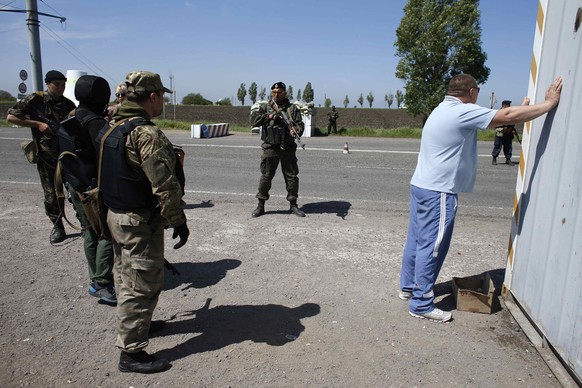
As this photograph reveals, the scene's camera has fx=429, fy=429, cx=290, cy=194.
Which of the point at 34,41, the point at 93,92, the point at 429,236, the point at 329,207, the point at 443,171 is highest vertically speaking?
the point at 34,41

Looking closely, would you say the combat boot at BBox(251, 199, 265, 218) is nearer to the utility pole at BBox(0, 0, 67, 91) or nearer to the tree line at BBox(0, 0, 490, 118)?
the utility pole at BBox(0, 0, 67, 91)

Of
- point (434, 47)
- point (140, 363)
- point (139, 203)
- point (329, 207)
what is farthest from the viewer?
point (434, 47)

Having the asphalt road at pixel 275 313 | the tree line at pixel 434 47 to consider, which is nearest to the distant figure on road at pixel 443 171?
the asphalt road at pixel 275 313

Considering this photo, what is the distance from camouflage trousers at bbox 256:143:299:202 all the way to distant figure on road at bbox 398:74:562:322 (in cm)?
324

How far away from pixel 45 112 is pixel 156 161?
128 inches

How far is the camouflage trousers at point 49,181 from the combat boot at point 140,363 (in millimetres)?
3134

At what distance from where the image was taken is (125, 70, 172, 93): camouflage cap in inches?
109

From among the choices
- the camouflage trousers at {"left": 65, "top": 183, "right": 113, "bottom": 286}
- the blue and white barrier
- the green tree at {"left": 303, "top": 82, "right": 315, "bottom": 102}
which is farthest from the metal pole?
the green tree at {"left": 303, "top": 82, "right": 315, "bottom": 102}

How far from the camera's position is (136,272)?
2.84 metres

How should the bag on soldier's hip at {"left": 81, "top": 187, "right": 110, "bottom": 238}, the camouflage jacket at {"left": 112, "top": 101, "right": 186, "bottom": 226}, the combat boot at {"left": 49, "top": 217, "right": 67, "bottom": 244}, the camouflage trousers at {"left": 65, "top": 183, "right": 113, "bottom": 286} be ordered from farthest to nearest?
the combat boot at {"left": 49, "top": 217, "right": 67, "bottom": 244} < the camouflage trousers at {"left": 65, "top": 183, "right": 113, "bottom": 286} < the bag on soldier's hip at {"left": 81, "top": 187, "right": 110, "bottom": 238} < the camouflage jacket at {"left": 112, "top": 101, "right": 186, "bottom": 226}

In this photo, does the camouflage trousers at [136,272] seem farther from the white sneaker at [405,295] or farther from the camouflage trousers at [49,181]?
the camouflage trousers at [49,181]

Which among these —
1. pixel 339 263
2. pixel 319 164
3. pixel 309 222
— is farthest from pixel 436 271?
pixel 319 164

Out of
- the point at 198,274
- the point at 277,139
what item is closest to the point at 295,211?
the point at 277,139

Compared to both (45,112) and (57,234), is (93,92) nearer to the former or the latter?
(45,112)
